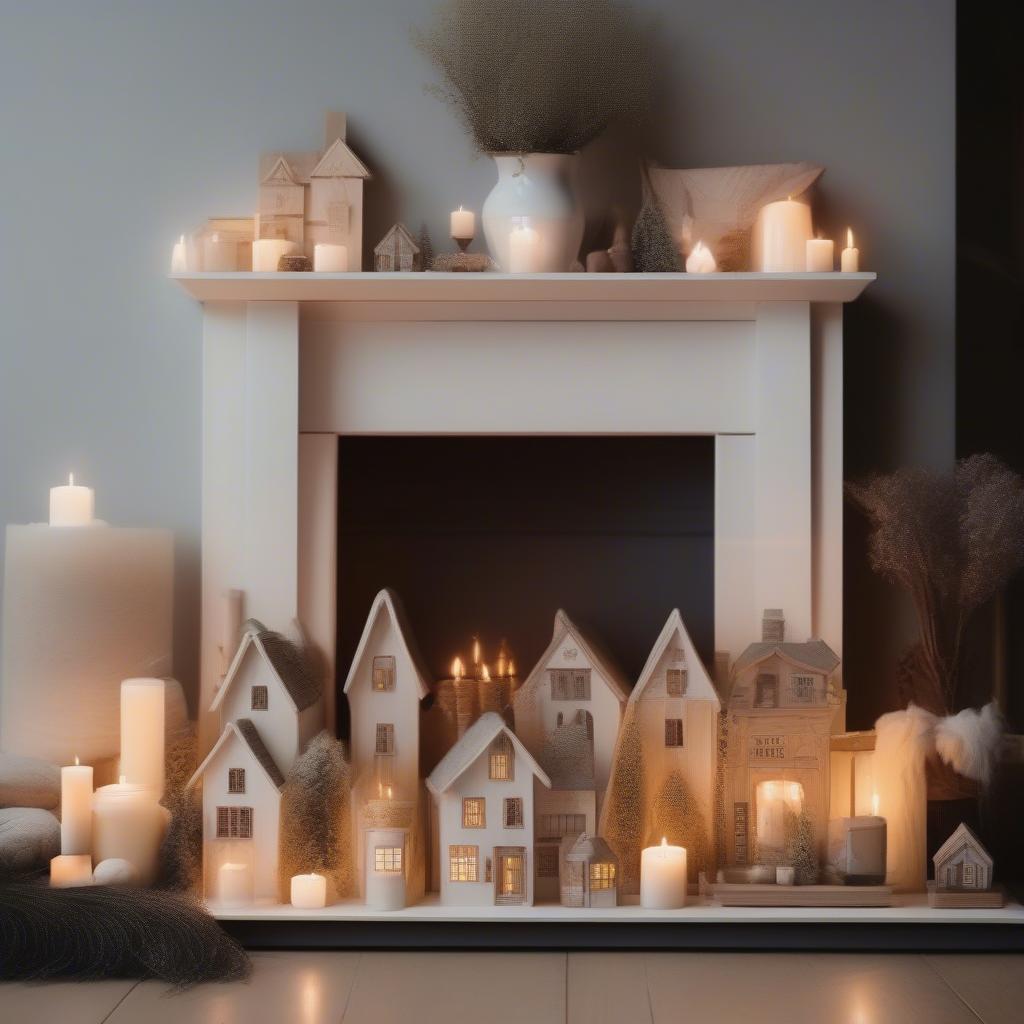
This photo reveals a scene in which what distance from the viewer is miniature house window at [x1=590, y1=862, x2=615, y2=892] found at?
6.07 feet

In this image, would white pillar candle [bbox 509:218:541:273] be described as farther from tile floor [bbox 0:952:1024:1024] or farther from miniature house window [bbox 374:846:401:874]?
tile floor [bbox 0:952:1024:1024]

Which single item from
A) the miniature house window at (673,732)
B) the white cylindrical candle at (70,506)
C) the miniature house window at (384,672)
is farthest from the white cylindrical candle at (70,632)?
the miniature house window at (673,732)

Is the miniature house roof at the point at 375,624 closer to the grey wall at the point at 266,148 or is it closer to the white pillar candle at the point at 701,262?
the grey wall at the point at 266,148

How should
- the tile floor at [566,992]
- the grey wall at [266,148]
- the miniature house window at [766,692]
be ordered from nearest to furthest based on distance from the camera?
1. the tile floor at [566,992]
2. the miniature house window at [766,692]
3. the grey wall at [266,148]

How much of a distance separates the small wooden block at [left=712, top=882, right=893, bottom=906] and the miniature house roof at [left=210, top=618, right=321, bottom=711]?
675 millimetres

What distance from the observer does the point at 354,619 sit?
2311mm

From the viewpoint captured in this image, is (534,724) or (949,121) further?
(949,121)

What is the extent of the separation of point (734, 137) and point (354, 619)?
1038 mm

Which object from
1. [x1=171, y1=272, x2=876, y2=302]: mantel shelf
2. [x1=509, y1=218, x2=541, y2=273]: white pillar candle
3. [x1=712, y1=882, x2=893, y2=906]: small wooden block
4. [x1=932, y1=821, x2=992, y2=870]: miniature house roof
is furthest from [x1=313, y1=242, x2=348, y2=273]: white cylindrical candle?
[x1=932, y1=821, x2=992, y2=870]: miniature house roof

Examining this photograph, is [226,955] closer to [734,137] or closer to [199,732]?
[199,732]

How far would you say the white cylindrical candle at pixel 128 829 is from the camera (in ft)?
6.15

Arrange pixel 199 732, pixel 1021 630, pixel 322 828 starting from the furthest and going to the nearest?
pixel 1021 630 < pixel 199 732 < pixel 322 828

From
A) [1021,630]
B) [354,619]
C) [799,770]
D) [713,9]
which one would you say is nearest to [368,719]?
[354,619]

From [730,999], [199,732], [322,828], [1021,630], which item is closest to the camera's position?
[730,999]
